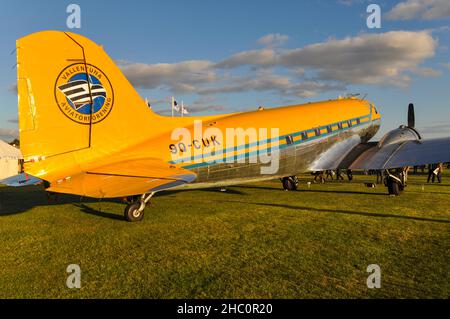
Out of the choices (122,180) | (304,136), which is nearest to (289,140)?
(304,136)

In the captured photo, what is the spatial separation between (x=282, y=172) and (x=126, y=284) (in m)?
10.1

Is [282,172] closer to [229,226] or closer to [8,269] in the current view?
[229,226]

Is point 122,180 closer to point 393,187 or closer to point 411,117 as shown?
point 393,187

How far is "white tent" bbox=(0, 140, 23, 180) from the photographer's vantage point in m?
36.3

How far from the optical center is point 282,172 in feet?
48.1

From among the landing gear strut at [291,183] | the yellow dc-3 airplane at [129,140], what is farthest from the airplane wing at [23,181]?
the landing gear strut at [291,183]

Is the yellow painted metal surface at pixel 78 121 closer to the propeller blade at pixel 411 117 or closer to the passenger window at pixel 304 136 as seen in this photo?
the passenger window at pixel 304 136

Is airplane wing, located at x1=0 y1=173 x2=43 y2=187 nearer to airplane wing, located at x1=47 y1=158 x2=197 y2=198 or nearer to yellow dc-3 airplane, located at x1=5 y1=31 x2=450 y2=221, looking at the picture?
yellow dc-3 airplane, located at x1=5 y1=31 x2=450 y2=221

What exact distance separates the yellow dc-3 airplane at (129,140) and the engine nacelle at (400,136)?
698mm

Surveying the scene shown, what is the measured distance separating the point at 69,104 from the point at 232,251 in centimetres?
678

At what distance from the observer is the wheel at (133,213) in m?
10.8

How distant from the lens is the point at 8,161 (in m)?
37.3

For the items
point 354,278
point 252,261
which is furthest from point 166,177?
point 354,278

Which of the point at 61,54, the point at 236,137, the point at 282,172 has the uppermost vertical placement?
the point at 61,54
